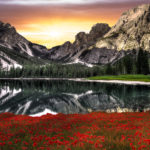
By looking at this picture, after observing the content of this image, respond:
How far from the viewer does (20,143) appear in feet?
36.7

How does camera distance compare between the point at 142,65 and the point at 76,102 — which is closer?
the point at 76,102

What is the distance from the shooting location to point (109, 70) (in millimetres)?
192500

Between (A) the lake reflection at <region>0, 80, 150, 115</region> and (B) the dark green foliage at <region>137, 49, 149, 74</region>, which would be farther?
(B) the dark green foliage at <region>137, 49, 149, 74</region>

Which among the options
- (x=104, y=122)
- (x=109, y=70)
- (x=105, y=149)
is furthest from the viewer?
(x=109, y=70)

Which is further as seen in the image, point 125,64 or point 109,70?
point 109,70

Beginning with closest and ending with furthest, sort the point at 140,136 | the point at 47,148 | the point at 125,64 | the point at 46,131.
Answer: the point at 47,148
the point at 140,136
the point at 46,131
the point at 125,64

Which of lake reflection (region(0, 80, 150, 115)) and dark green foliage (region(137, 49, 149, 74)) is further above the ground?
dark green foliage (region(137, 49, 149, 74))

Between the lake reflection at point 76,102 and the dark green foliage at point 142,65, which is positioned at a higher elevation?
the dark green foliage at point 142,65

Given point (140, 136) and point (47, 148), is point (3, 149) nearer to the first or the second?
point (47, 148)

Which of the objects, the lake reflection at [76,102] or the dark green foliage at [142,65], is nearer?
the lake reflection at [76,102]

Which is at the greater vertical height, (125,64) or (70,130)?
(125,64)

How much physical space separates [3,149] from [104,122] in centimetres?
921

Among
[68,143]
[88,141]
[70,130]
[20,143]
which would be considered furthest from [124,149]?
[20,143]

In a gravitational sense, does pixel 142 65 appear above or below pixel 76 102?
above
